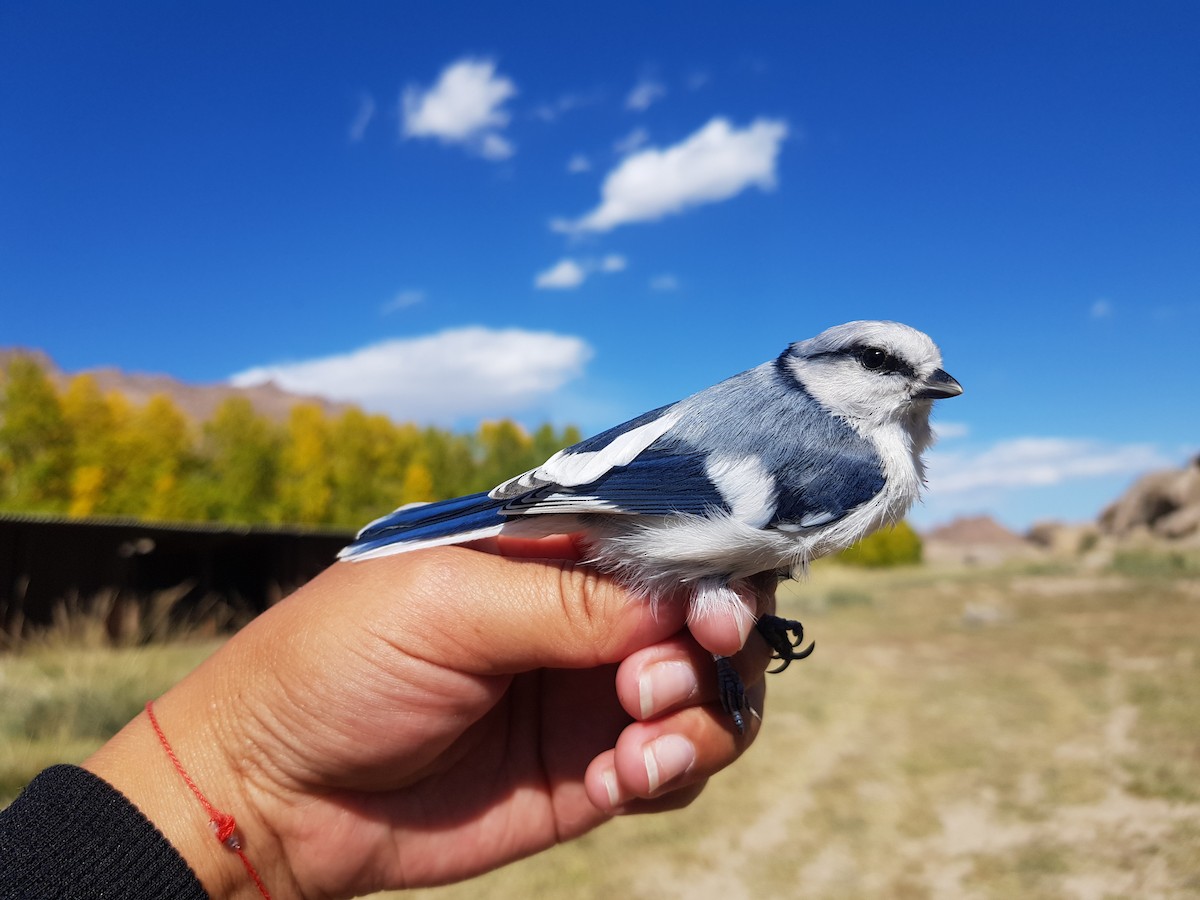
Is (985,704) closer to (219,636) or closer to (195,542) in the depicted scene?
(219,636)

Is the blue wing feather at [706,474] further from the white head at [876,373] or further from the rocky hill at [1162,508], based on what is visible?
the rocky hill at [1162,508]

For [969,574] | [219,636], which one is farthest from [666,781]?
[969,574]

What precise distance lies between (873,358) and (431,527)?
3.41ft

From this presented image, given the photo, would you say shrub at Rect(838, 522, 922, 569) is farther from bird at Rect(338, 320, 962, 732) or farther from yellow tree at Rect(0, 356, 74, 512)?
bird at Rect(338, 320, 962, 732)

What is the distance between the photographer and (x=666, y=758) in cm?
176

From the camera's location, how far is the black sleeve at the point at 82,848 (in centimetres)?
148

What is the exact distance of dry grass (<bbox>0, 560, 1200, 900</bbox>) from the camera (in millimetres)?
4121

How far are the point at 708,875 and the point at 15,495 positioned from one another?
20001 mm

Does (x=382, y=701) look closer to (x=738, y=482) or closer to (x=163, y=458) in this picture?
(x=738, y=482)

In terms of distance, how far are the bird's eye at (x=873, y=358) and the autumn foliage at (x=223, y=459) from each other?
18.7 meters

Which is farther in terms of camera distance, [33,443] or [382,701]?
[33,443]

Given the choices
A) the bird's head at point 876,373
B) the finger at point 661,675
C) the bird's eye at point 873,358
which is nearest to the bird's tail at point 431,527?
the finger at point 661,675

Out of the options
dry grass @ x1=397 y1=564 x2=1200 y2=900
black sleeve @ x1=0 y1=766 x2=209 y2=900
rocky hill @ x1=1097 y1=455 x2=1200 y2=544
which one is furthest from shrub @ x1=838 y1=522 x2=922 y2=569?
black sleeve @ x1=0 y1=766 x2=209 y2=900

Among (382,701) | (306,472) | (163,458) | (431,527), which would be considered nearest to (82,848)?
(382,701)
